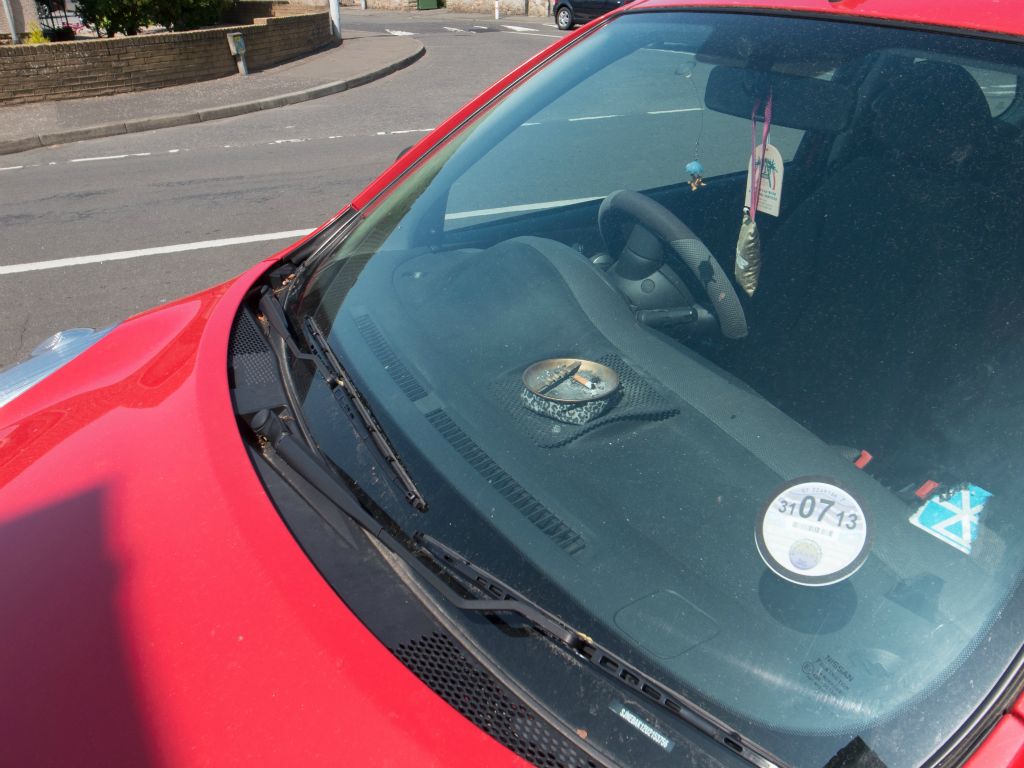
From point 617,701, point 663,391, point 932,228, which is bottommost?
point 617,701

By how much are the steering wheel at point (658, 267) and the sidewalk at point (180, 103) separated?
10.0 m

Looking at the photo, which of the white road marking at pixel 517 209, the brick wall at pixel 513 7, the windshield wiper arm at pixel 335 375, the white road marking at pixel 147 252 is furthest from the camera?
the brick wall at pixel 513 7

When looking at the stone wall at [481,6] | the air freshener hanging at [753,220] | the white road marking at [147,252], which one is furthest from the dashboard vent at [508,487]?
the stone wall at [481,6]

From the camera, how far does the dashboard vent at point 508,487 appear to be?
4.24 feet

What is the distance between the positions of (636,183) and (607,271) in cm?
51

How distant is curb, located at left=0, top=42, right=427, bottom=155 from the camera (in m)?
10.1

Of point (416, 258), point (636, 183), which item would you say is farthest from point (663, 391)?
point (636, 183)

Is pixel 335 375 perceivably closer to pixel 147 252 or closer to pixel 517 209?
pixel 517 209

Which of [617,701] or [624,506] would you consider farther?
[624,506]

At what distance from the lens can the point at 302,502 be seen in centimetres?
138

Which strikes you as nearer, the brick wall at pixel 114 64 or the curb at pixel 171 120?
the curb at pixel 171 120

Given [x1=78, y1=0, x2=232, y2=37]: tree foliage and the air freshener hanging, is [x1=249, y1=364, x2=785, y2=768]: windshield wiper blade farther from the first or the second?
[x1=78, y1=0, x2=232, y2=37]: tree foliage

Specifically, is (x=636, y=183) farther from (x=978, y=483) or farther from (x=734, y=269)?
(x=978, y=483)

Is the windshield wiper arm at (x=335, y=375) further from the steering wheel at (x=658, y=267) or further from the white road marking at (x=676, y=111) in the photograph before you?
the white road marking at (x=676, y=111)
